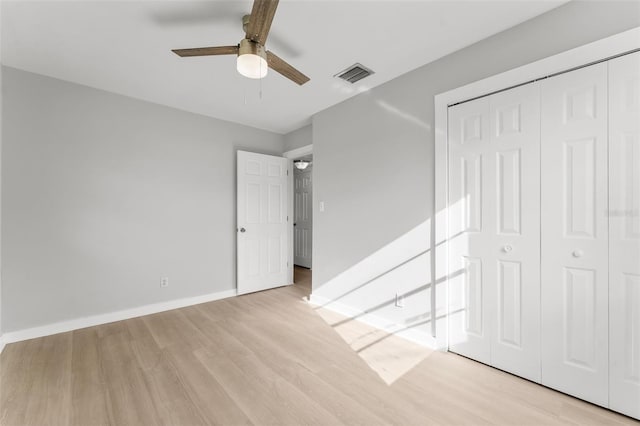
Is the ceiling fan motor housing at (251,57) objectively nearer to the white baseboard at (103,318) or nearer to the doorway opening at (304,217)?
the white baseboard at (103,318)

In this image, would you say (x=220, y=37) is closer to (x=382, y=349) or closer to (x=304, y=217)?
(x=382, y=349)

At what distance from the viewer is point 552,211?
1.82 metres

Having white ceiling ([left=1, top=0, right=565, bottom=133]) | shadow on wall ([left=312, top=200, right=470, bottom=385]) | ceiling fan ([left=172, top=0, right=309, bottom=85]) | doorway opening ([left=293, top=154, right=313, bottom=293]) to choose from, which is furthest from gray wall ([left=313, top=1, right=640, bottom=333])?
doorway opening ([left=293, top=154, right=313, bottom=293])

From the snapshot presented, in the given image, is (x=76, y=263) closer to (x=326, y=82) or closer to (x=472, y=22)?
(x=326, y=82)

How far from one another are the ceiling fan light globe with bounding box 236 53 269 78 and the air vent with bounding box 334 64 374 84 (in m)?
1.14

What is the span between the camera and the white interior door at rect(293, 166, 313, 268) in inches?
241

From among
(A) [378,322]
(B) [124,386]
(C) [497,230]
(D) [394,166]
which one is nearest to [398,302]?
(A) [378,322]

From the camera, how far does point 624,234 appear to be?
1.57 meters

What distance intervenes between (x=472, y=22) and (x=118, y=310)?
4.35 m

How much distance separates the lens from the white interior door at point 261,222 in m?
3.98

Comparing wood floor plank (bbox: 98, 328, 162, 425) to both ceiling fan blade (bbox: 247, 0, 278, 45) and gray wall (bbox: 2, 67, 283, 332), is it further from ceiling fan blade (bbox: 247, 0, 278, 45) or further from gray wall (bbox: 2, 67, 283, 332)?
ceiling fan blade (bbox: 247, 0, 278, 45)

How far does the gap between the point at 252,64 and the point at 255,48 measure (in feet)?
0.29

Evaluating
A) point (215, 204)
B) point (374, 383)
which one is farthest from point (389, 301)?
Answer: point (215, 204)

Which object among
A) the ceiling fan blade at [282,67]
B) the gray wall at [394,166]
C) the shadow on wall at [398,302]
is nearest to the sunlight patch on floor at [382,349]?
the shadow on wall at [398,302]
